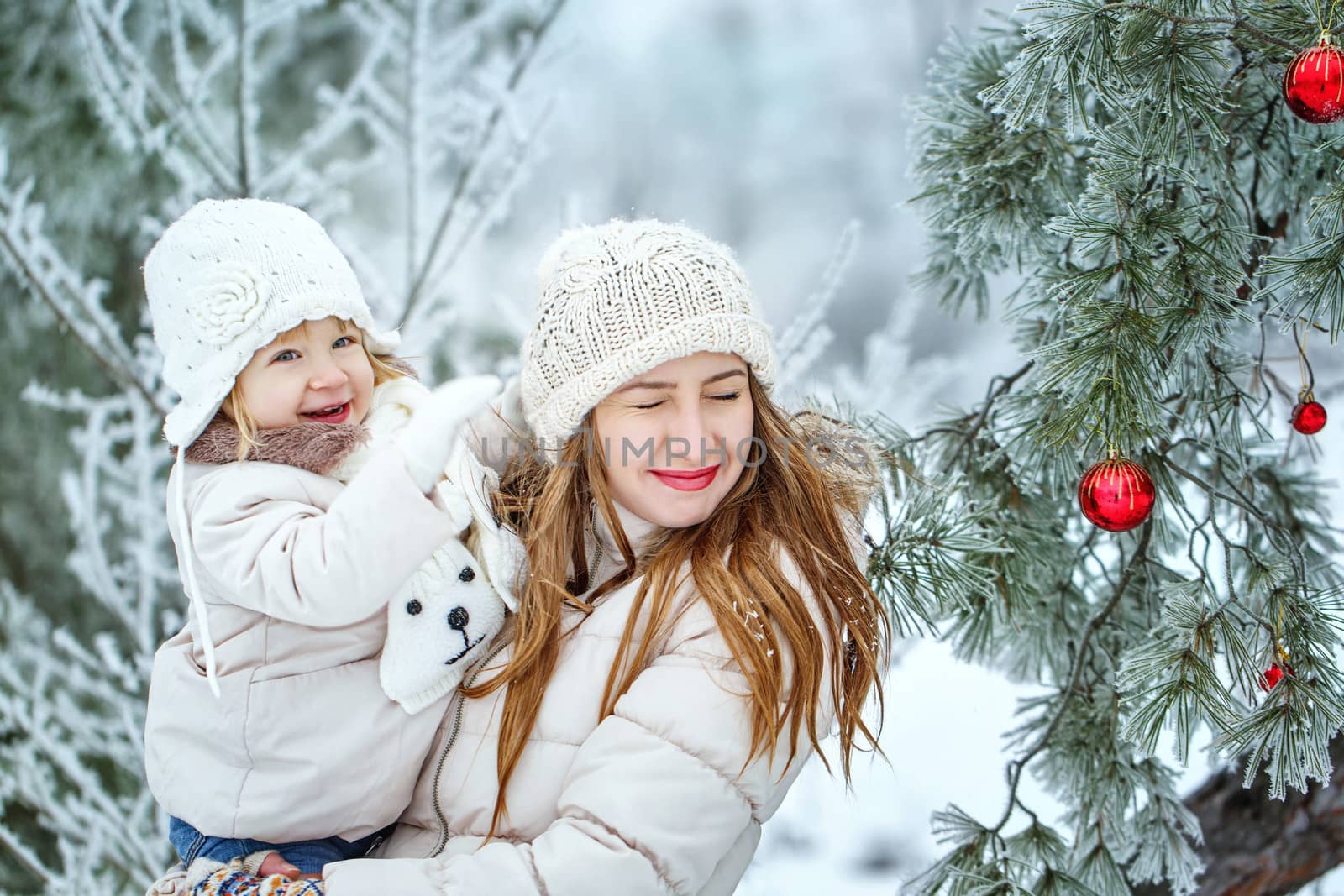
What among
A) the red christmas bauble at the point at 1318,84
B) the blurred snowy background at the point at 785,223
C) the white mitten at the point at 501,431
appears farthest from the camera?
the blurred snowy background at the point at 785,223

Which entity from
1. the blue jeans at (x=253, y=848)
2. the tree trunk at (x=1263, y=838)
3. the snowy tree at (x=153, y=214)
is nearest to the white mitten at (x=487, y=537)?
the blue jeans at (x=253, y=848)

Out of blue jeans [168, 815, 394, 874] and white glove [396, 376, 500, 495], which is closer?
white glove [396, 376, 500, 495]

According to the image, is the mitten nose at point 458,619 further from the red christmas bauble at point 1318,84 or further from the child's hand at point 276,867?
the red christmas bauble at point 1318,84

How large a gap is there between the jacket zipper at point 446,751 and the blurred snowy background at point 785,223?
4.44ft

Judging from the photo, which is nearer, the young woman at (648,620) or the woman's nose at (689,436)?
the young woman at (648,620)

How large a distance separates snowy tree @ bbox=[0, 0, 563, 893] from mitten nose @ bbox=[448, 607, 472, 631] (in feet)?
3.64

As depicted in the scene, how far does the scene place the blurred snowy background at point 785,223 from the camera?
2.41 meters

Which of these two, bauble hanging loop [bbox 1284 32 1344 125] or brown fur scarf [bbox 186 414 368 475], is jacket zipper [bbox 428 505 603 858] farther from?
bauble hanging loop [bbox 1284 32 1344 125]

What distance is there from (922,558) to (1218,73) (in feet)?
2.07

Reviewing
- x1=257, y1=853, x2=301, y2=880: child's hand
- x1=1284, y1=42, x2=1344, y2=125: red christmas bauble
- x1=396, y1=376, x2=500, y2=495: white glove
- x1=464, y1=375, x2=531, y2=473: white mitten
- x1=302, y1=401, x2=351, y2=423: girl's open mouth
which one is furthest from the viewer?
x1=464, y1=375, x2=531, y2=473: white mitten

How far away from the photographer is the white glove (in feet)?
2.89

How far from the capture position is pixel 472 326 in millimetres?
2439

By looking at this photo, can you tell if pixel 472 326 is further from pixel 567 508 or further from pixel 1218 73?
pixel 1218 73

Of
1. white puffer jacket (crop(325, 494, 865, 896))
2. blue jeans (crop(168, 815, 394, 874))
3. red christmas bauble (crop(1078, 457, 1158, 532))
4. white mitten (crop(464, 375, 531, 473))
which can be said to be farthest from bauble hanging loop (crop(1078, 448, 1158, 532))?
blue jeans (crop(168, 815, 394, 874))
